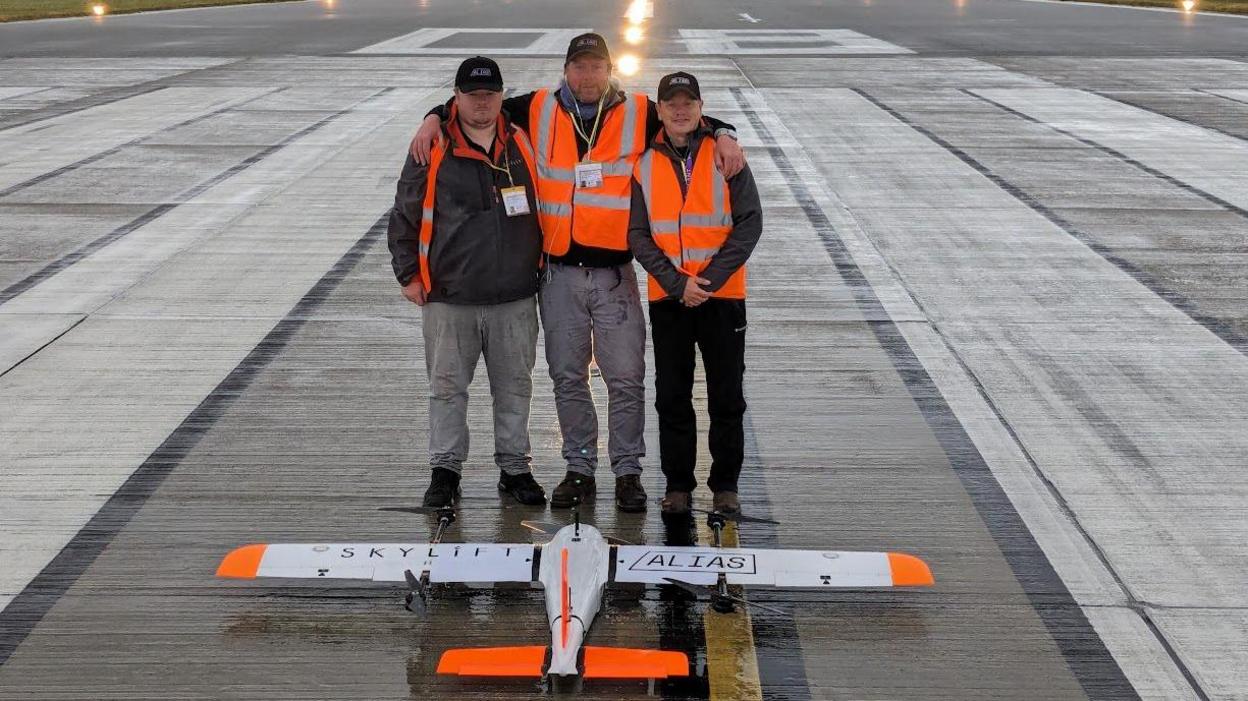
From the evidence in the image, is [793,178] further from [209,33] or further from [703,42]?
[209,33]

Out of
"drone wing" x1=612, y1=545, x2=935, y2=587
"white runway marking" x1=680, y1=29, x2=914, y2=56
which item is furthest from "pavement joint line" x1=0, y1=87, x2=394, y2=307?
"white runway marking" x1=680, y1=29, x2=914, y2=56

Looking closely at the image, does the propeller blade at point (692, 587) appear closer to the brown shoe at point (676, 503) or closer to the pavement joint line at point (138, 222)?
the brown shoe at point (676, 503)

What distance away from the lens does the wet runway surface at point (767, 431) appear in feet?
18.3

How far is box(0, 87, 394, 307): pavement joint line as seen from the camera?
37.8 feet

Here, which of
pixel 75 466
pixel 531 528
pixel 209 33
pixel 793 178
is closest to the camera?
pixel 531 528

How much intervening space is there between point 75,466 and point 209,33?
113 feet

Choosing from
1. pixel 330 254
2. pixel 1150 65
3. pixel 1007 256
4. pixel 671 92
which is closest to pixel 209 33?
pixel 1150 65

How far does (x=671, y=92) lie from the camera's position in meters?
6.29

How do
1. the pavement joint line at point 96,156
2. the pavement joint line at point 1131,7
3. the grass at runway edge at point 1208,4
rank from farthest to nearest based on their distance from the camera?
1. the grass at runway edge at point 1208,4
2. the pavement joint line at point 1131,7
3. the pavement joint line at point 96,156

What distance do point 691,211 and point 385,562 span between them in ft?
7.40

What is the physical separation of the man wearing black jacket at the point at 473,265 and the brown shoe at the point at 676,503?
68 cm

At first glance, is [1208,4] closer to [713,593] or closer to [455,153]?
[455,153]

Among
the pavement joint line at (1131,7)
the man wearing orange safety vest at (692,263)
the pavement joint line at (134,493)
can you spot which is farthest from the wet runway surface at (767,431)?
the pavement joint line at (1131,7)

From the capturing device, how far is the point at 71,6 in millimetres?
52625
